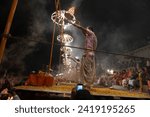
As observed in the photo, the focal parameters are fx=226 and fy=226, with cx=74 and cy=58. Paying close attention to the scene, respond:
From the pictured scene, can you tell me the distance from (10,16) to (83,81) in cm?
375

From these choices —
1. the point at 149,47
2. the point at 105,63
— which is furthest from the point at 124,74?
the point at 105,63

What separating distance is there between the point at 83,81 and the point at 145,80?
313 centimetres

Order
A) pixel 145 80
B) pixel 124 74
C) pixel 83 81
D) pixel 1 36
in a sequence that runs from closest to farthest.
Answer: pixel 1 36
pixel 83 81
pixel 145 80
pixel 124 74

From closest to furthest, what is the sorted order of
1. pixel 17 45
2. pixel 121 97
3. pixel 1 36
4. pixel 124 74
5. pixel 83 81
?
1. pixel 1 36
2. pixel 121 97
3. pixel 83 81
4. pixel 124 74
5. pixel 17 45

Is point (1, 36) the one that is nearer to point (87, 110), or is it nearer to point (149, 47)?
point (87, 110)

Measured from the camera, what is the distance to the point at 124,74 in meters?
10.9

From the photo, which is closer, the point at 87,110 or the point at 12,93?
the point at 87,110

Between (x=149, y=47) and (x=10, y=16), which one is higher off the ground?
(x=149, y=47)

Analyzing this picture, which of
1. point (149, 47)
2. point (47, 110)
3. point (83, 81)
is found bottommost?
point (47, 110)

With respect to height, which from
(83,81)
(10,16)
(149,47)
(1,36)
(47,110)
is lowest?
(47,110)

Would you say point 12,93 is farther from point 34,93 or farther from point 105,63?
point 105,63

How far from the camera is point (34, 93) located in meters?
4.85

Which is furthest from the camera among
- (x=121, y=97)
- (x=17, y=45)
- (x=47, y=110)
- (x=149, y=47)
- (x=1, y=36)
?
(x=17, y=45)

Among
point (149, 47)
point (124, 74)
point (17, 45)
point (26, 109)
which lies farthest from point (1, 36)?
point (17, 45)
